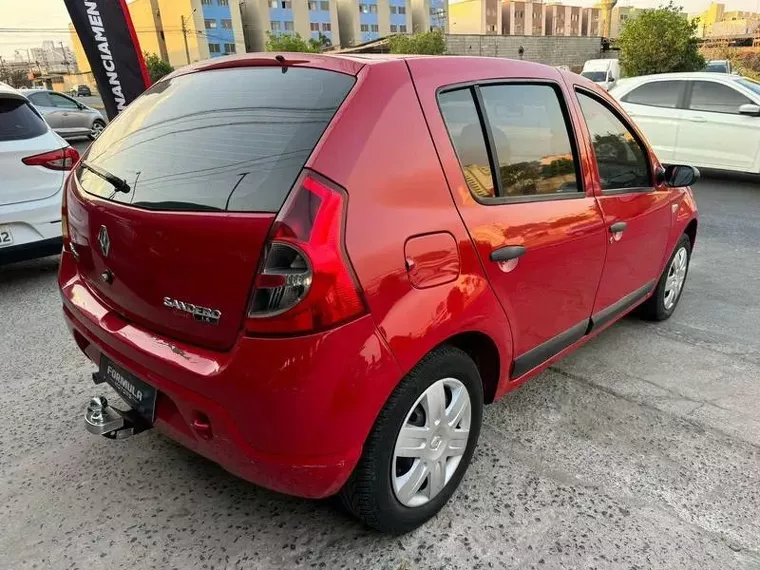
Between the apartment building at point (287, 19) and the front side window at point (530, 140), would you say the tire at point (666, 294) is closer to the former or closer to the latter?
the front side window at point (530, 140)

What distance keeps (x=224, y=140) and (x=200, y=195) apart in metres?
0.25

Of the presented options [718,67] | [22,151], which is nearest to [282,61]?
[22,151]

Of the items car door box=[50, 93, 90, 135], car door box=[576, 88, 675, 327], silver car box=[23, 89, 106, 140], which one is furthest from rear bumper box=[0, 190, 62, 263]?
car door box=[50, 93, 90, 135]

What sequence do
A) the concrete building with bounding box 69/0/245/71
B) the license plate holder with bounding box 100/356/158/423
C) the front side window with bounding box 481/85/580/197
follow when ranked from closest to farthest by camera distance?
1. the license plate holder with bounding box 100/356/158/423
2. the front side window with bounding box 481/85/580/197
3. the concrete building with bounding box 69/0/245/71

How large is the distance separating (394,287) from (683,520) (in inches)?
58.4

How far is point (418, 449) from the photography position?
2.04 meters

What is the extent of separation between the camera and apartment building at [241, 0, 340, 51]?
82.8 meters

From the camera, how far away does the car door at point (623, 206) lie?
2877 mm

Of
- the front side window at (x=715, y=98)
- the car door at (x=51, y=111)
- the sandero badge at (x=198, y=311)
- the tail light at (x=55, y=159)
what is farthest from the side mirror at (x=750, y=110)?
the car door at (x=51, y=111)

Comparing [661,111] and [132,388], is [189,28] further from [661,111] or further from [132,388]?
[132,388]

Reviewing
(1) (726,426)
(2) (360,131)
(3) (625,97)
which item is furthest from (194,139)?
(3) (625,97)

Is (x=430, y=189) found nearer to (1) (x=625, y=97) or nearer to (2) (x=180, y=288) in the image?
(2) (x=180, y=288)

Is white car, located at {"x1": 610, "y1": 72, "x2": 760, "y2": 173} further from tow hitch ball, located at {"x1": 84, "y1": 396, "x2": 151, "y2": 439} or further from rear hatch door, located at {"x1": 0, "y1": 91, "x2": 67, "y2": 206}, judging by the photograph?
tow hitch ball, located at {"x1": 84, "y1": 396, "x2": 151, "y2": 439}

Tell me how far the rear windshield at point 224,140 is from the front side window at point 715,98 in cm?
865
